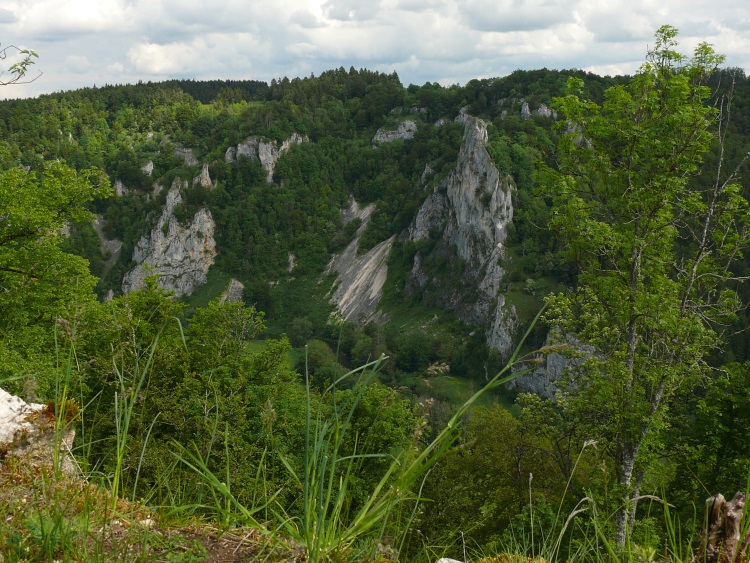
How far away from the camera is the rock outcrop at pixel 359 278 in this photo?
4843 inches

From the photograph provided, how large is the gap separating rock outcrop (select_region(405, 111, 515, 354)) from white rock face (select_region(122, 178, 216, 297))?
52712 mm

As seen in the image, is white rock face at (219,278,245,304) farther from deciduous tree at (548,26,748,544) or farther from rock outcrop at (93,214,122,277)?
deciduous tree at (548,26,748,544)

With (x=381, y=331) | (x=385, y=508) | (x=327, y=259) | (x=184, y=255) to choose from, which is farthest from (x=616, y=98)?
(x=184, y=255)

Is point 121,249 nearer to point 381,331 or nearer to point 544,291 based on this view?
point 381,331

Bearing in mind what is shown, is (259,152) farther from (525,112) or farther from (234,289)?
(525,112)

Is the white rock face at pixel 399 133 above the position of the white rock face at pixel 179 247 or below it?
above

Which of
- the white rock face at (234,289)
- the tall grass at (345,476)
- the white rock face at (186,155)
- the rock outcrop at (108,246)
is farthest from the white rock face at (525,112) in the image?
the tall grass at (345,476)

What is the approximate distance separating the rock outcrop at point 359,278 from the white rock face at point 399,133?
1064 inches

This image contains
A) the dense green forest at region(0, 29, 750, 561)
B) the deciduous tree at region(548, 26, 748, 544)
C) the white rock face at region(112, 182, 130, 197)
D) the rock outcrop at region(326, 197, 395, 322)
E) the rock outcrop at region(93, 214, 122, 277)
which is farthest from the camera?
the white rock face at region(112, 182, 130, 197)

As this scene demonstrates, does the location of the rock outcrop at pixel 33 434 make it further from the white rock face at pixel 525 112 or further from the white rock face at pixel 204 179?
the white rock face at pixel 204 179

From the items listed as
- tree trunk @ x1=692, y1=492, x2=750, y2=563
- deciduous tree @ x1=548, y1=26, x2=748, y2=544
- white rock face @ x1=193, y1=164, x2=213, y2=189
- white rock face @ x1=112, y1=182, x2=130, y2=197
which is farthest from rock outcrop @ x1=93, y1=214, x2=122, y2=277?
tree trunk @ x1=692, y1=492, x2=750, y2=563

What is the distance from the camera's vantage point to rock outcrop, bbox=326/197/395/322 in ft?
404

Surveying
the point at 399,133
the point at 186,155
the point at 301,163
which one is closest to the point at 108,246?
the point at 186,155

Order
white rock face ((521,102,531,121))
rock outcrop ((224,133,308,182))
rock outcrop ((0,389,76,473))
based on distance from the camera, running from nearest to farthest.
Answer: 1. rock outcrop ((0,389,76,473))
2. white rock face ((521,102,531,121))
3. rock outcrop ((224,133,308,182))
